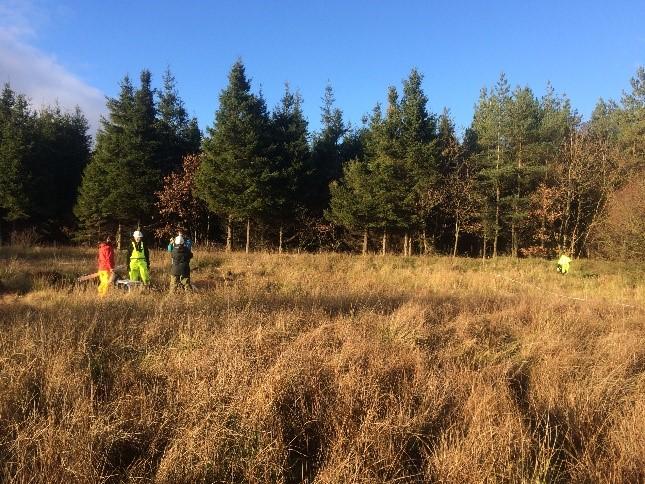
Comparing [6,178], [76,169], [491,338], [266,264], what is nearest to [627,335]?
[491,338]

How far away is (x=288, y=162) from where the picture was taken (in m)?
27.8

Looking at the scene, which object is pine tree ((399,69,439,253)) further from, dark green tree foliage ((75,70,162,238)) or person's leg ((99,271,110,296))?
person's leg ((99,271,110,296))

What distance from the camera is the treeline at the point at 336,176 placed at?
1040 inches

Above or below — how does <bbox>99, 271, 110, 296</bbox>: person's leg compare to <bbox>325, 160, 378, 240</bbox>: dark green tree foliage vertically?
below

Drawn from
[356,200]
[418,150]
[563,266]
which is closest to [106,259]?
[356,200]

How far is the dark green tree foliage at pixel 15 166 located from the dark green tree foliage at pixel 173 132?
8.91 m

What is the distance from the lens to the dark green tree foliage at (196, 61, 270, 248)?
1004 inches

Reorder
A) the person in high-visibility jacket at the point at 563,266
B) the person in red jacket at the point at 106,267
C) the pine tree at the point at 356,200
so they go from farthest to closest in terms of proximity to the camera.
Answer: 1. the pine tree at the point at 356,200
2. the person in high-visibility jacket at the point at 563,266
3. the person in red jacket at the point at 106,267

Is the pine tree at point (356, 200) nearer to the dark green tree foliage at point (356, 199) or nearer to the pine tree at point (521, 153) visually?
the dark green tree foliage at point (356, 199)

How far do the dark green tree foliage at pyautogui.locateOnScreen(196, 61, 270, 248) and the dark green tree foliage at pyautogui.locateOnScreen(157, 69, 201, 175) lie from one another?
6.28 m

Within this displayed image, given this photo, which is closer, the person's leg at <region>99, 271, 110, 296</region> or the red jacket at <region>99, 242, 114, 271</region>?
the person's leg at <region>99, 271, 110, 296</region>

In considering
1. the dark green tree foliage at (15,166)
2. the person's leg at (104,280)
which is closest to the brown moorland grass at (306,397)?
the person's leg at (104,280)

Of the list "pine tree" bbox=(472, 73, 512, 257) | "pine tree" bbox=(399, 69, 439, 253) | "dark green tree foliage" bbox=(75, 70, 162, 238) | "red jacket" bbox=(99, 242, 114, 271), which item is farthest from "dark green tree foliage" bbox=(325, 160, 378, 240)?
"red jacket" bbox=(99, 242, 114, 271)

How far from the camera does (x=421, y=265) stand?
20.8 meters
